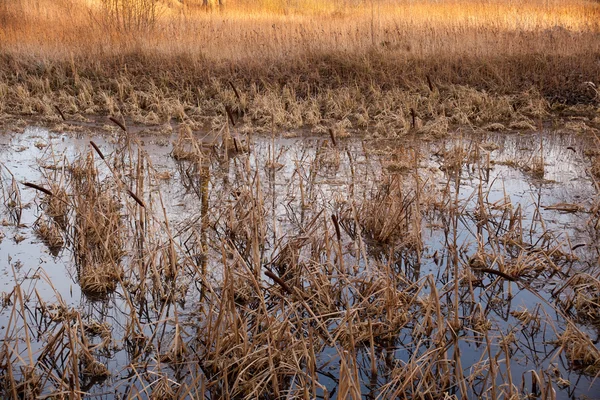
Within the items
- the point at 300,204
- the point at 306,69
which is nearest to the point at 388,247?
the point at 300,204

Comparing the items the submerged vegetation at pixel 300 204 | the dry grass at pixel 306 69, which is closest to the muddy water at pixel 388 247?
the submerged vegetation at pixel 300 204

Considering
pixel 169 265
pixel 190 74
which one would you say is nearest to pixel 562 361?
pixel 169 265

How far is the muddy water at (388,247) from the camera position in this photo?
3945 mm

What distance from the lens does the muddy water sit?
12.9 ft

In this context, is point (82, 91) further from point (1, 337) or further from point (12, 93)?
point (1, 337)

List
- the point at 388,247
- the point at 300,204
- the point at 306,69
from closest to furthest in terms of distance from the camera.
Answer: the point at 388,247 < the point at 300,204 < the point at 306,69

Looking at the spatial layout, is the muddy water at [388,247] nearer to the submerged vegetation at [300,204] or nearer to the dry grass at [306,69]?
the submerged vegetation at [300,204]

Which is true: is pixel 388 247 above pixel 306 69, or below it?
below

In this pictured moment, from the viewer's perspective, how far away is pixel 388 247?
5641mm

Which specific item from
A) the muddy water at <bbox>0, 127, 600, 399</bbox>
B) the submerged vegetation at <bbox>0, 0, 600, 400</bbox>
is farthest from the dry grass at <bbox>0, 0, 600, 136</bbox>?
the muddy water at <bbox>0, 127, 600, 399</bbox>

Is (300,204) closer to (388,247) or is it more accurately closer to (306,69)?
(388,247)

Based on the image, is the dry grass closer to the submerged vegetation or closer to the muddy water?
the submerged vegetation

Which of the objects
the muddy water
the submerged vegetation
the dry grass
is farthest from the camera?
the dry grass

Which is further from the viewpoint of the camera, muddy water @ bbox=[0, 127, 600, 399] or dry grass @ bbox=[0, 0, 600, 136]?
dry grass @ bbox=[0, 0, 600, 136]
